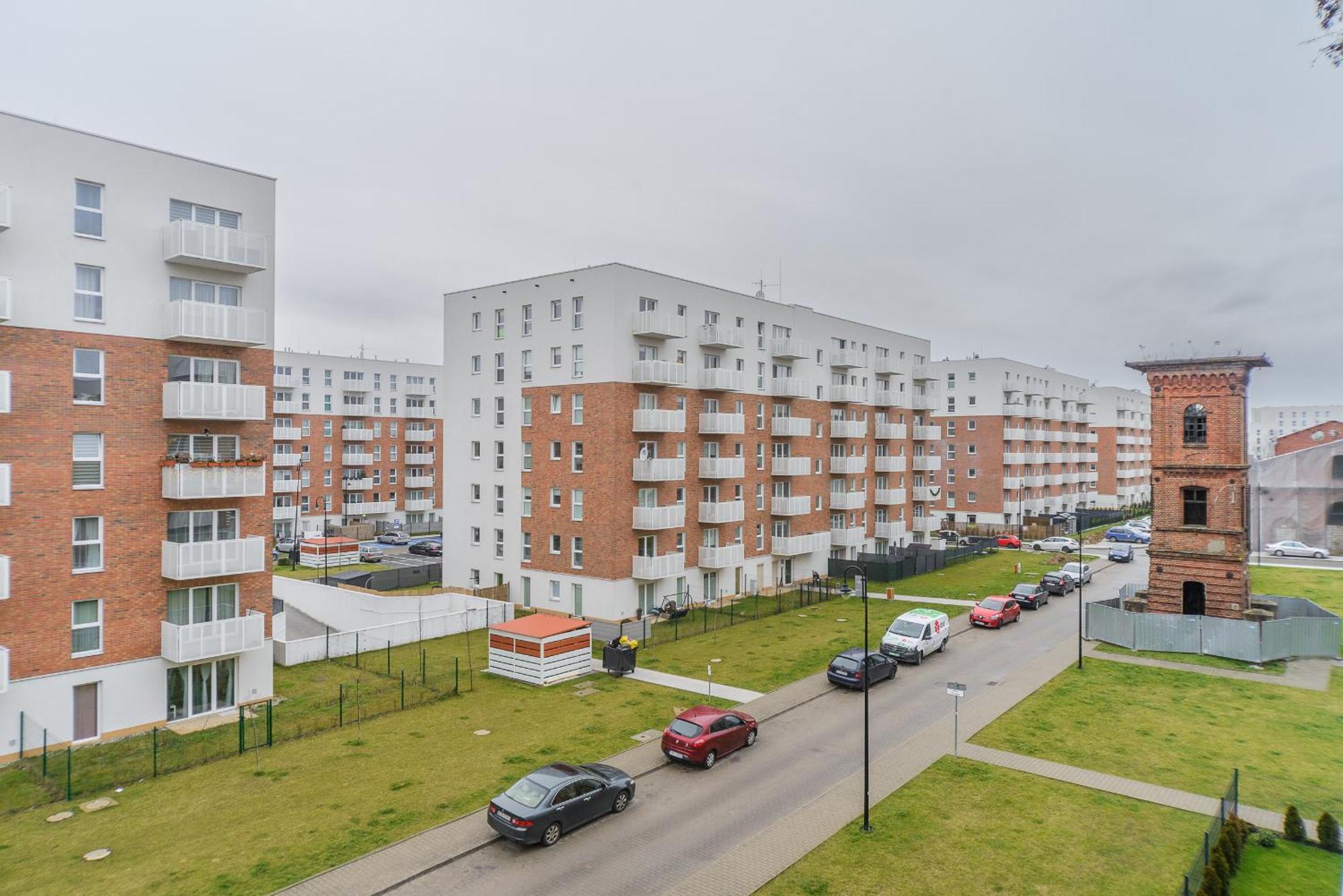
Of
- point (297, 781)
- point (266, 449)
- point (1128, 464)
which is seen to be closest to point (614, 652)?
point (297, 781)

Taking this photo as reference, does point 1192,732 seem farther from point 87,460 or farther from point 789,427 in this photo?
point 87,460

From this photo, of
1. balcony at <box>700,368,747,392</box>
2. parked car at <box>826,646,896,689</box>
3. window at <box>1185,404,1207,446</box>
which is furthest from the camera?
balcony at <box>700,368,747,392</box>

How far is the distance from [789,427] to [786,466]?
2.40m

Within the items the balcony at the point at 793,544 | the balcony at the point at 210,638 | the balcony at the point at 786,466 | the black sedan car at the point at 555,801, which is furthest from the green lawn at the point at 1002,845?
the balcony at the point at 786,466

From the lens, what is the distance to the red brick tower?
3209 cm

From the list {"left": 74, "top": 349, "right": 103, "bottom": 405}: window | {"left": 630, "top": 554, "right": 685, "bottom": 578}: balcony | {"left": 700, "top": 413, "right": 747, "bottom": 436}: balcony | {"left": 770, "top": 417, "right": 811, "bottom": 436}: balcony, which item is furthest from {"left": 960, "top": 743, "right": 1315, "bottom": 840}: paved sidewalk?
{"left": 74, "top": 349, "right": 103, "bottom": 405}: window

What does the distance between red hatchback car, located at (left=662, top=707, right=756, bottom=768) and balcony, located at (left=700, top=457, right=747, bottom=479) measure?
19.3m

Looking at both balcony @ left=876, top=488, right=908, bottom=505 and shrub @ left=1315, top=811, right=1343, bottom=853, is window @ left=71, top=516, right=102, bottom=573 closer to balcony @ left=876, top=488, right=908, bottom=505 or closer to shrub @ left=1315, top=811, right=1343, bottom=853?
shrub @ left=1315, top=811, right=1343, bottom=853

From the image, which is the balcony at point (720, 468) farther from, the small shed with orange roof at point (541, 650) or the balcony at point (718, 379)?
the small shed with orange roof at point (541, 650)

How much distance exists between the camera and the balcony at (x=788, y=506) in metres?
44.4

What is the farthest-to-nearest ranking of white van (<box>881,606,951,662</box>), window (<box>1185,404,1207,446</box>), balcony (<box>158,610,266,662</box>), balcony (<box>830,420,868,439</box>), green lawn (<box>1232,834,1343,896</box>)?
balcony (<box>830,420,868,439</box>), window (<box>1185,404,1207,446</box>), white van (<box>881,606,951,662</box>), balcony (<box>158,610,266,662</box>), green lawn (<box>1232,834,1343,896</box>)

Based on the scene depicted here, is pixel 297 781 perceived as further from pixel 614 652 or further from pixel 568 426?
pixel 568 426

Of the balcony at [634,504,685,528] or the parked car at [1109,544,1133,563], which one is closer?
the balcony at [634,504,685,528]

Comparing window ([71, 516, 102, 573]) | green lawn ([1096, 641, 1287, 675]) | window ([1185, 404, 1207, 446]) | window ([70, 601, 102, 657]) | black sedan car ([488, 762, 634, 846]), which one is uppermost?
window ([1185, 404, 1207, 446])
